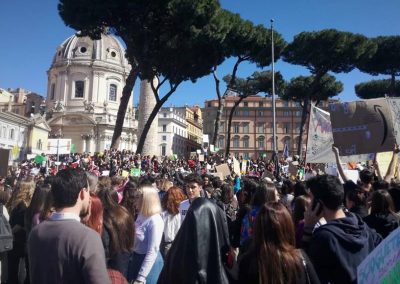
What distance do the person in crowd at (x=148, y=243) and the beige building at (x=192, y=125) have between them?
79681mm

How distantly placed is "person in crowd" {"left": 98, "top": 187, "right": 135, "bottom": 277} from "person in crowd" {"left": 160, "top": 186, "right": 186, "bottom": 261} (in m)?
1.20

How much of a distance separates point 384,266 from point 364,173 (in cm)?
377

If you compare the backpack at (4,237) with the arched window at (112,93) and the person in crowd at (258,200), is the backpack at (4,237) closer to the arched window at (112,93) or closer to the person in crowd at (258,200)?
the person in crowd at (258,200)

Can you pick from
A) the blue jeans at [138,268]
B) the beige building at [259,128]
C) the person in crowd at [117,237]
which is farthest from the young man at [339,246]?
the beige building at [259,128]

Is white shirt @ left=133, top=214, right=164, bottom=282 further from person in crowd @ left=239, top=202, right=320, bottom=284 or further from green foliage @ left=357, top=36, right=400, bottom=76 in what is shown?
green foliage @ left=357, top=36, right=400, bottom=76

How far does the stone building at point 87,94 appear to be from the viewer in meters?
60.4

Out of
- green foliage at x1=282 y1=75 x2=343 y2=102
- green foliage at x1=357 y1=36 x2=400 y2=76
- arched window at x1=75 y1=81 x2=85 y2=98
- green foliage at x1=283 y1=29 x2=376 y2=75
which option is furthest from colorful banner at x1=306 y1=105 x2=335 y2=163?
arched window at x1=75 y1=81 x2=85 y2=98

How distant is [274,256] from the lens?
6.97 ft

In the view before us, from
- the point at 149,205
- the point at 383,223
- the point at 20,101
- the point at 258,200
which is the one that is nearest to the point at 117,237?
the point at 149,205

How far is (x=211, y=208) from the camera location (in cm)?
225

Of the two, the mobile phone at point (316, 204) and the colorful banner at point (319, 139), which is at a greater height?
the colorful banner at point (319, 139)

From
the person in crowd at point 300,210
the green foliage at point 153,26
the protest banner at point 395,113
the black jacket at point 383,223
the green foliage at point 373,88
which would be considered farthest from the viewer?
the green foliage at point 373,88

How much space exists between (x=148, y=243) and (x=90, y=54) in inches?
2641

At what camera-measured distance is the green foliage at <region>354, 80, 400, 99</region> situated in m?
34.4
